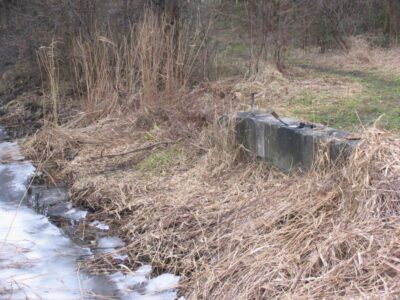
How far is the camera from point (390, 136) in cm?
409

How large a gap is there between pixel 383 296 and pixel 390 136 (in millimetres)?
1406

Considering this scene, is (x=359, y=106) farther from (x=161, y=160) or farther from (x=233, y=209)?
(x=233, y=209)

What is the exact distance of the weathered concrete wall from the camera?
4.29 metres

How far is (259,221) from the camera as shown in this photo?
4.26 meters

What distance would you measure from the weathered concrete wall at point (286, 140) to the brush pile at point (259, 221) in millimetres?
121

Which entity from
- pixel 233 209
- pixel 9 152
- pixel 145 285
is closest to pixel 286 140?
pixel 233 209

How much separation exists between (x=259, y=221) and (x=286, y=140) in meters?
0.88

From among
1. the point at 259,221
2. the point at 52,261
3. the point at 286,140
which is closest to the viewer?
the point at 259,221

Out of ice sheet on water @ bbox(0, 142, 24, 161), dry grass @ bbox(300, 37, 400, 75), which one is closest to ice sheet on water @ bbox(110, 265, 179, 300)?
ice sheet on water @ bbox(0, 142, 24, 161)

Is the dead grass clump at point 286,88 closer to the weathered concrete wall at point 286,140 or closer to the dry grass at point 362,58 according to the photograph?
the dry grass at point 362,58

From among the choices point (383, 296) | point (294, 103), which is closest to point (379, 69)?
point (294, 103)

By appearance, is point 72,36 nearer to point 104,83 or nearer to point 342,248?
point 104,83

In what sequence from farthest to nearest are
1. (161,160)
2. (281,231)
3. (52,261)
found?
(161,160), (52,261), (281,231)

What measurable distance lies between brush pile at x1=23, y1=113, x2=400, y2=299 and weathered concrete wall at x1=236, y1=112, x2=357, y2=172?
0.12m
